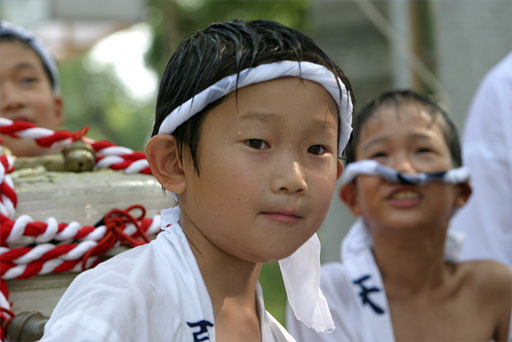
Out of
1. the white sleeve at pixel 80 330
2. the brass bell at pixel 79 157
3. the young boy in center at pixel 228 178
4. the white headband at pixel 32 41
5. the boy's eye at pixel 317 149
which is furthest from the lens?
the white headband at pixel 32 41

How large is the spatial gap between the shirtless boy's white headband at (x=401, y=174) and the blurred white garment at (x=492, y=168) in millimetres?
647

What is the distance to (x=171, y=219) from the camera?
5.38 ft

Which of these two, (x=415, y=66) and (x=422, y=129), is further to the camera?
(x=415, y=66)

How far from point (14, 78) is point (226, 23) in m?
1.53

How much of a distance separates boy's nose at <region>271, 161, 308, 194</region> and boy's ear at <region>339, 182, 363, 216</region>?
1.44 m

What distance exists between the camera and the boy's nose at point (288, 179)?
141 cm

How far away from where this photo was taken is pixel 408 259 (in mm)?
2752

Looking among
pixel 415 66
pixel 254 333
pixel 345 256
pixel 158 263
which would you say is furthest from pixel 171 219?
pixel 415 66

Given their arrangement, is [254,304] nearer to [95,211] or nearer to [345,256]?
[95,211]

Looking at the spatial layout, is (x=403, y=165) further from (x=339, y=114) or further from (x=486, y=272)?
(x=339, y=114)

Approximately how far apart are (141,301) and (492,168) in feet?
7.76

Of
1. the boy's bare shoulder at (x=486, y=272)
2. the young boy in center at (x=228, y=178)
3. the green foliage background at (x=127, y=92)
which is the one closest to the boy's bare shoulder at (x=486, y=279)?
the boy's bare shoulder at (x=486, y=272)

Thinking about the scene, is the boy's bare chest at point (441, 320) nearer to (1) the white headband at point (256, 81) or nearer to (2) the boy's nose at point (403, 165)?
(2) the boy's nose at point (403, 165)

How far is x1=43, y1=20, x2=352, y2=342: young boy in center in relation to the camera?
1391mm
